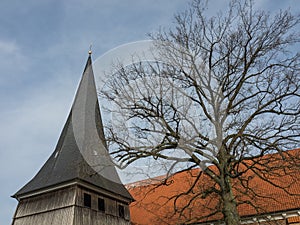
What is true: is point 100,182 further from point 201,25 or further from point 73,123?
point 201,25

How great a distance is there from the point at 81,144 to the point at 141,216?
8.83 metres

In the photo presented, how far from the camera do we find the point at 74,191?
47.1 feet

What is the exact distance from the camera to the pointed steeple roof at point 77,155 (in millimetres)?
14492

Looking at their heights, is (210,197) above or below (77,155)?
below

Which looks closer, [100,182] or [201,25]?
[201,25]

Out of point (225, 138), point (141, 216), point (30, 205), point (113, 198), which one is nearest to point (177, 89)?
point (225, 138)

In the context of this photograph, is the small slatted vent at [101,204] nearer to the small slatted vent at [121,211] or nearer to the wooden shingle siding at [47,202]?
the small slatted vent at [121,211]

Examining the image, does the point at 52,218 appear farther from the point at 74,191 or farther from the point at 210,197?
the point at 210,197

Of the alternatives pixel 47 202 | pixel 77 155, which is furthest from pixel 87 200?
pixel 77 155

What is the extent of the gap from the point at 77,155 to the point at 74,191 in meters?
2.36

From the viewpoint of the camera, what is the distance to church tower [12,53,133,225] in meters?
14.1

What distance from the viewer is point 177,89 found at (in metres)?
10.4

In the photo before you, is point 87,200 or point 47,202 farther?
point 87,200

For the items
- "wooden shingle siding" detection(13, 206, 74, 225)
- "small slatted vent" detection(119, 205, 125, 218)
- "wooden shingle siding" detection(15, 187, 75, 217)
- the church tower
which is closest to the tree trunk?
the church tower
